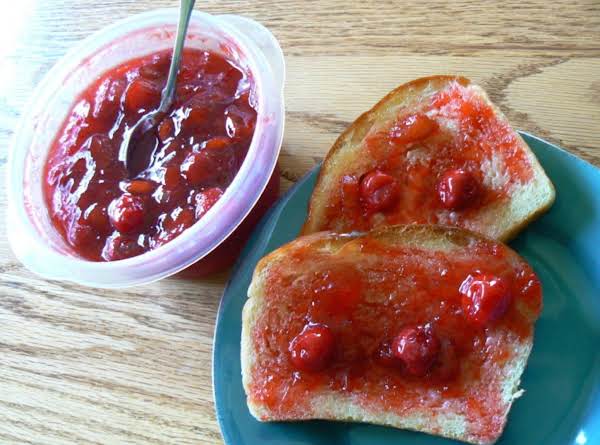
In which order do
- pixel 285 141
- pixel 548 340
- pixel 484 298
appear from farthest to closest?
pixel 285 141
pixel 548 340
pixel 484 298

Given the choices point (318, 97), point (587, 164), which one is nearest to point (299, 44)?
point (318, 97)

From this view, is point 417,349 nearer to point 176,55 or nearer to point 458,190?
point 458,190

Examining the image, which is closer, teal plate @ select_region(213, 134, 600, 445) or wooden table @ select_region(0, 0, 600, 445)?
teal plate @ select_region(213, 134, 600, 445)

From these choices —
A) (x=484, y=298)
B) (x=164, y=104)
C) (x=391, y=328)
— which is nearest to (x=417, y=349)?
(x=391, y=328)

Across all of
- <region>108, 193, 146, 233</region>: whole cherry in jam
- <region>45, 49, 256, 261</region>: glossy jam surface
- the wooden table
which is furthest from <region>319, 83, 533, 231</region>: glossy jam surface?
<region>108, 193, 146, 233</region>: whole cherry in jam

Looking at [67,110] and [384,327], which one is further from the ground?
[67,110]

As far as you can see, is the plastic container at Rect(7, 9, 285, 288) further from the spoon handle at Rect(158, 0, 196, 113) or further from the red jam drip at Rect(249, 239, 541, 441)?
the red jam drip at Rect(249, 239, 541, 441)

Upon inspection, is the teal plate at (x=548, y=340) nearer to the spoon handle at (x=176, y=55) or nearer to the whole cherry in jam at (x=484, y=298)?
the whole cherry in jam at (x=484, y=298)
